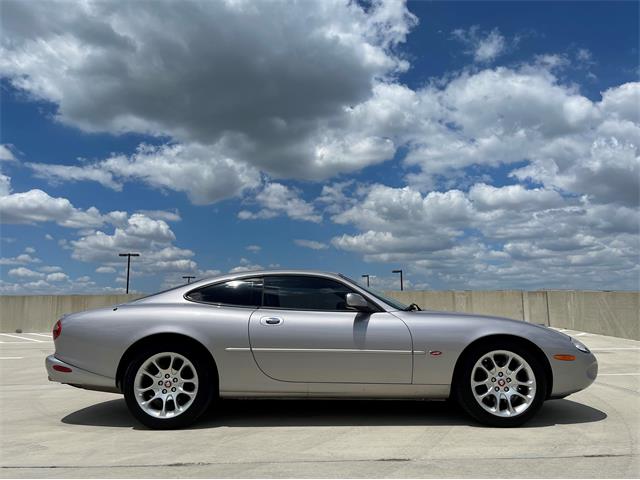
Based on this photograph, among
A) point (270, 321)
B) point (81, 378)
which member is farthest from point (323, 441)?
point (81, 378)

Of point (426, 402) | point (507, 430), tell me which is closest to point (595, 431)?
point (507, 430)

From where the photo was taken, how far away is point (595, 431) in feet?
13.9

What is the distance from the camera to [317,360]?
14.3 ft

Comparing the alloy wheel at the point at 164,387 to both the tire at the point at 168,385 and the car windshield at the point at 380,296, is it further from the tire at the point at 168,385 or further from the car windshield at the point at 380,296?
the car windshield at the point at 380,296

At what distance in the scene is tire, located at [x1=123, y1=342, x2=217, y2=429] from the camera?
434 centimetres

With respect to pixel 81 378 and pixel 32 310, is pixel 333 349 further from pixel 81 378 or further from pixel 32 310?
pixel 32 310

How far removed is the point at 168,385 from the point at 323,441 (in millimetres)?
1429

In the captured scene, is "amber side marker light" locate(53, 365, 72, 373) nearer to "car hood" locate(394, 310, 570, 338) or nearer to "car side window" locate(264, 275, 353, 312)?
"car side window" locate(264, 275, 353, 312)

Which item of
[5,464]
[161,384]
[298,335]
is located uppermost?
[298,335]

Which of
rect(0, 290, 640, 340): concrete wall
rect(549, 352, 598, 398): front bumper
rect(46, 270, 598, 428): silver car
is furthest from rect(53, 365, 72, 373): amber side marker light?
rect(0, 290, 640, 340): concrete wall

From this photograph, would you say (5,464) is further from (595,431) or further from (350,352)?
(595,431)

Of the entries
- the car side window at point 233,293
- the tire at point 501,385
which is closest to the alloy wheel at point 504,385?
the tire at point 501,385

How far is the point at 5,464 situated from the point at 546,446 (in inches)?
152

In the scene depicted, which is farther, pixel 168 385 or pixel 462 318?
pixel 462 318
